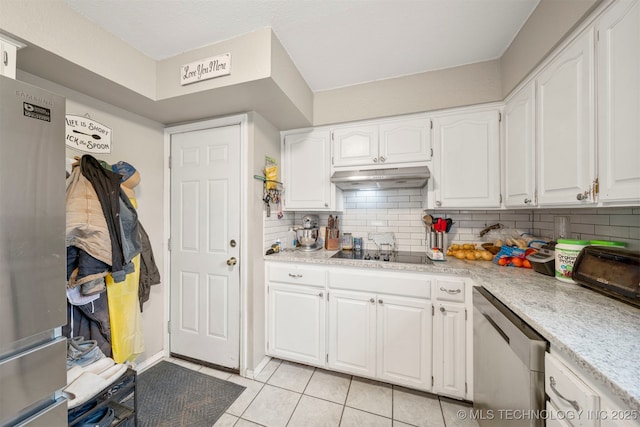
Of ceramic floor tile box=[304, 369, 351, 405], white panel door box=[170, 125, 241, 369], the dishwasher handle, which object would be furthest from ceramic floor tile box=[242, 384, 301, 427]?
the dishwasher handle

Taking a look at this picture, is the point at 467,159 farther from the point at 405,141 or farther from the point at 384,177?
the point at 384,177

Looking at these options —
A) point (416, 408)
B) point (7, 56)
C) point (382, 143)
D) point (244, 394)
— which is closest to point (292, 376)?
point (244, 394)

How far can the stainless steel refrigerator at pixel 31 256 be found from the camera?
2.57ft

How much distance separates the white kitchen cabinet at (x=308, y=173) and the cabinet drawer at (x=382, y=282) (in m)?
0.68

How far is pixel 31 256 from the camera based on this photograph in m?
0.84

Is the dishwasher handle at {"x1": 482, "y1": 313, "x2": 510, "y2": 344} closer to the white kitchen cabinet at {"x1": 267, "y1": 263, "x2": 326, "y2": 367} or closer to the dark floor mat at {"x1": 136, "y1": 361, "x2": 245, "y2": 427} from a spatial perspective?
the white kitchen cabinet at {"x1": 267, "y1": 263, "x2": 326, "y2": 367}

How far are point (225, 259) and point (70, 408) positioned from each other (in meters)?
1.09

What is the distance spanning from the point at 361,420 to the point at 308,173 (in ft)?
6.44

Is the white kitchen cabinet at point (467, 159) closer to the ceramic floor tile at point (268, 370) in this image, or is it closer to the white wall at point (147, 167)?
the ceramic floor tile at point (268, 370)

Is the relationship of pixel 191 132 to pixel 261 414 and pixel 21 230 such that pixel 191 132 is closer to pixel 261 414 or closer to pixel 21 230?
pixel 21 230

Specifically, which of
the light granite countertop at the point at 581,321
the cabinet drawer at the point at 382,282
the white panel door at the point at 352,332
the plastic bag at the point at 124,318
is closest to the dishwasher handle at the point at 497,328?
the light granite countertop at the point at 581,321

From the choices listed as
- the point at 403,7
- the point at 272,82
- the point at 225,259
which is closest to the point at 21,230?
the point at 225,259

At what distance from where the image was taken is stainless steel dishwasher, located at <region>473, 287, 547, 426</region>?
0.87 m

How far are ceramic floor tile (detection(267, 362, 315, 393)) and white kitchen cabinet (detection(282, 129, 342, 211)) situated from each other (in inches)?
56.2
